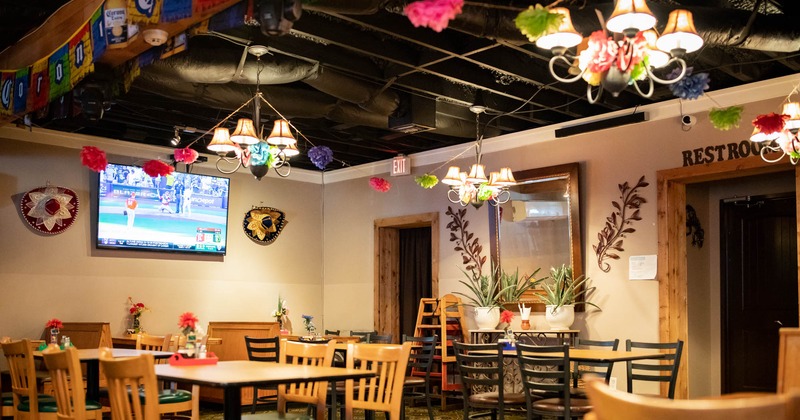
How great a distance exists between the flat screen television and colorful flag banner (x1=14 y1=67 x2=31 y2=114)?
2.89 meters

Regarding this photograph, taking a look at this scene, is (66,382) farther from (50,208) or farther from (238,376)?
(50,208)

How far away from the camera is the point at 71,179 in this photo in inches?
368

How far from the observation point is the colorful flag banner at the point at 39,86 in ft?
19.7

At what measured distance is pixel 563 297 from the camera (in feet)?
27.4

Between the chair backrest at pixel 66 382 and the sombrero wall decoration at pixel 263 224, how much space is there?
20.7 ft

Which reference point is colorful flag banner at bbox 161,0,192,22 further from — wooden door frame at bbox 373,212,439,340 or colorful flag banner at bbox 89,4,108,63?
wooden door frame at bbox 373,212,439,340

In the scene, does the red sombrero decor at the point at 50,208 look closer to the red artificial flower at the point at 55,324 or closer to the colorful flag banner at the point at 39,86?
the red artificial flower at the point at 55,324

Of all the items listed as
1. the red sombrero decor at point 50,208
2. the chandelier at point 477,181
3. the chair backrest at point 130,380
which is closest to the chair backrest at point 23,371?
the chair backrest at point 130,380

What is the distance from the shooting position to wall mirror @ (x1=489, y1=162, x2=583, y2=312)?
8656mm

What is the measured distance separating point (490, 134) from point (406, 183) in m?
1.70

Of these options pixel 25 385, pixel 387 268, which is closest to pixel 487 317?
pixel 387 268

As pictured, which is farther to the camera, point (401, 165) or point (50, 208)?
point (401, 165)

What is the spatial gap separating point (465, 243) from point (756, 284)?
325cm

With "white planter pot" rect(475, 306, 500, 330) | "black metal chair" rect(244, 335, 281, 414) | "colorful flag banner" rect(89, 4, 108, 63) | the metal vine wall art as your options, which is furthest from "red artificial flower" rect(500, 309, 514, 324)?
"colorful flag banner" rect(89, 4, 108, 63)
